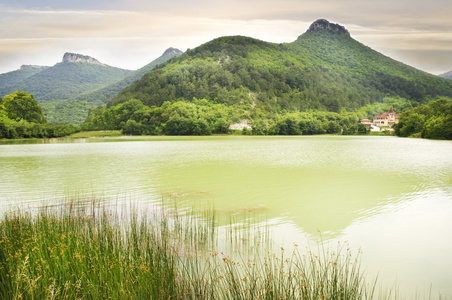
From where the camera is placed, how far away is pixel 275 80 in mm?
141125

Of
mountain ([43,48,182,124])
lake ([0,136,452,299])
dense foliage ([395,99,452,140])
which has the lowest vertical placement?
lake ([0,136,452,299])

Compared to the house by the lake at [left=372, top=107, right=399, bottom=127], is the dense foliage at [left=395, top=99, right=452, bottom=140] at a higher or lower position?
lower

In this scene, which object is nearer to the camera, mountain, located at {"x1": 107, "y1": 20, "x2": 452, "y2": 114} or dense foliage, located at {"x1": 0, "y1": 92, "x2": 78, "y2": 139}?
dense foliage, located at {"x1": 0, "y1": 92, "x2": 78, "y2": 139}

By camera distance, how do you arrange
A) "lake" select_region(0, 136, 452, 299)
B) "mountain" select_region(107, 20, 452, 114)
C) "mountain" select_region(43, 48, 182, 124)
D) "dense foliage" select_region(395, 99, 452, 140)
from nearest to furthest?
1. "lake" select_region(0, 136, 452, 299)
2. "dense foliage" select_region(395, 99, 452, 140)
3. "mountain" select_region(43, 48, 182, 124)
4. "mountain" select_region(107, 20, 452, 114)

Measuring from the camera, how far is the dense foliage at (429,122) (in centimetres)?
5035

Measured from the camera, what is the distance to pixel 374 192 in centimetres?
1192

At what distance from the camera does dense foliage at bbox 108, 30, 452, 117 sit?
126500mm

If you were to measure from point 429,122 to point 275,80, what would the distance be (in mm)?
90585

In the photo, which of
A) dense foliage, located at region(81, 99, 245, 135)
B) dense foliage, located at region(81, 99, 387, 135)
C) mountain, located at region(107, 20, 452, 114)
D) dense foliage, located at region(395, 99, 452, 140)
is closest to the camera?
dense foliage, located at region(395, 99, 452, 140)

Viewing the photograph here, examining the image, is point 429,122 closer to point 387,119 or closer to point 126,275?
point 126,275

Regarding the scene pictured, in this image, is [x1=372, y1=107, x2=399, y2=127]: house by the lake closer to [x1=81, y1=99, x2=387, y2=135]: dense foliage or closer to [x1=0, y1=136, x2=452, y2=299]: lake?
[x1=81, y1=99, x2=387, y2=135]: dense foliage

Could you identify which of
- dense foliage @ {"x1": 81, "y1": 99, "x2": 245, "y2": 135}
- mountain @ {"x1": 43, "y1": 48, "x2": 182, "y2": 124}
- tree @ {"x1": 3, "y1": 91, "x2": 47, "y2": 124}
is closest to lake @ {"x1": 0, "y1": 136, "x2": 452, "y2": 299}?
tree @ {"x1": 3, "y1": 91, "x2": 47, "y2": 124}

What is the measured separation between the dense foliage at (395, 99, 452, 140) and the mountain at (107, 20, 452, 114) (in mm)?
58944

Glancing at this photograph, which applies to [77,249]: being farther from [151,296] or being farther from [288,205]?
[288,205]
